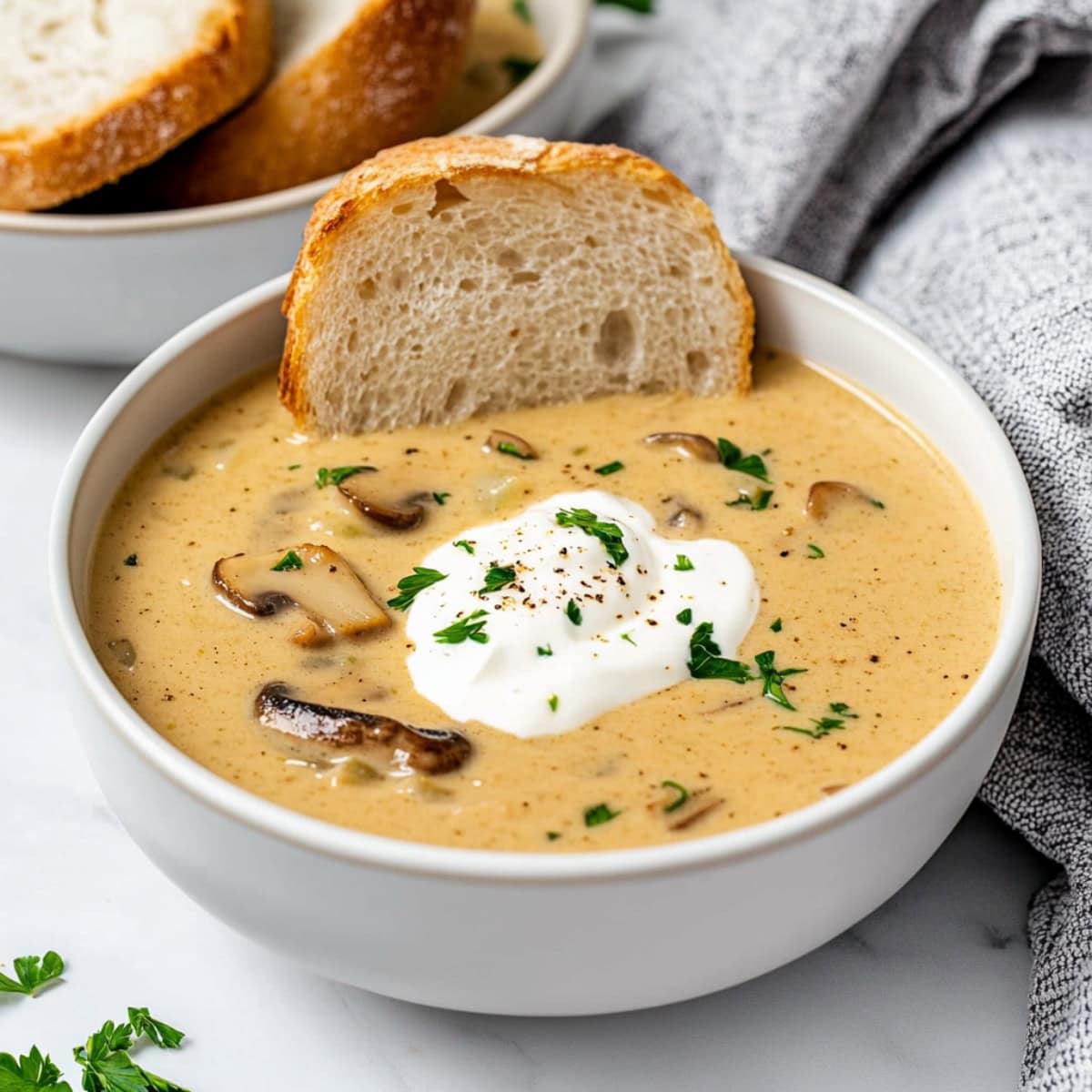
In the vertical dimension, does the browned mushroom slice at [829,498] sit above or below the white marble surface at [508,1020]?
above

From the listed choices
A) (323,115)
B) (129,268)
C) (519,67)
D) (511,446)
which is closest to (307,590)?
(511,446)

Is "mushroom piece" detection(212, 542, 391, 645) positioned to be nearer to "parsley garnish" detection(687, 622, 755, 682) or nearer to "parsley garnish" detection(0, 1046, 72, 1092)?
"parsley garnish" detection(687, 622, 755, 682)

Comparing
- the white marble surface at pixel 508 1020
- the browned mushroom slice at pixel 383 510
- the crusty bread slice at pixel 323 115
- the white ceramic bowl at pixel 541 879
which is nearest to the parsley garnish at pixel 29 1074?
the white marble surface at pixel 508 1020

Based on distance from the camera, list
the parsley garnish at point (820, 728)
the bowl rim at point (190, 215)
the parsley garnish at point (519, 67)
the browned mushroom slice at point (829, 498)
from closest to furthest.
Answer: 1. the parsley garnish at point (820, 728)
2. the browned mushroom slice at point (829, 498)
3. the bowl rim at point (190, 215)
4. the parsley garnish at point (519, 67)

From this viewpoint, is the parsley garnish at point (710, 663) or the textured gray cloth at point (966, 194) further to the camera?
the textured gray cloth at point (966, 194)

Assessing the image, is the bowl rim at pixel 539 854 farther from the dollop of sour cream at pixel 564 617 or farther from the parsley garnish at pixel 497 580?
the parsley garnish at pixel 497 580

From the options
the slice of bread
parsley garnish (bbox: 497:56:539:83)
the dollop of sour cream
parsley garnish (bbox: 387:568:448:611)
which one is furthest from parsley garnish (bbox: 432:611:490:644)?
parsley garnish (bbox: 497:56:539:83)
